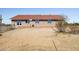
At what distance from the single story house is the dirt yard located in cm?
6

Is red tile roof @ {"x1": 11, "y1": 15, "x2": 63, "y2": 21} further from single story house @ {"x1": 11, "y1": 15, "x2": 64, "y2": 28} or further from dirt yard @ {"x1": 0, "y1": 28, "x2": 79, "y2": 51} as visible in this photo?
dirt yard @ {"x1": 0, "y1": 28, "x2": 79, "y2": 51}

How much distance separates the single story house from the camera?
7.54 feet

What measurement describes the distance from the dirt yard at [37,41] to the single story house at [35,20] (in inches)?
2.4

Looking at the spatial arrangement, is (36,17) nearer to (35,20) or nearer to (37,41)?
(35,20)

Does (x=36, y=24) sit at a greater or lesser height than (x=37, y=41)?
greater

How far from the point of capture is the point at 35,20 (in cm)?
233

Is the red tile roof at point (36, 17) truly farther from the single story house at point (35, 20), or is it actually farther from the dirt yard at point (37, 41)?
the dirt yard at point (37, 41)

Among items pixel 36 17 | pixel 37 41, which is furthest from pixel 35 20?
pixel 37 41

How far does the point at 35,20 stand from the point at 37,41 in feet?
0.81
